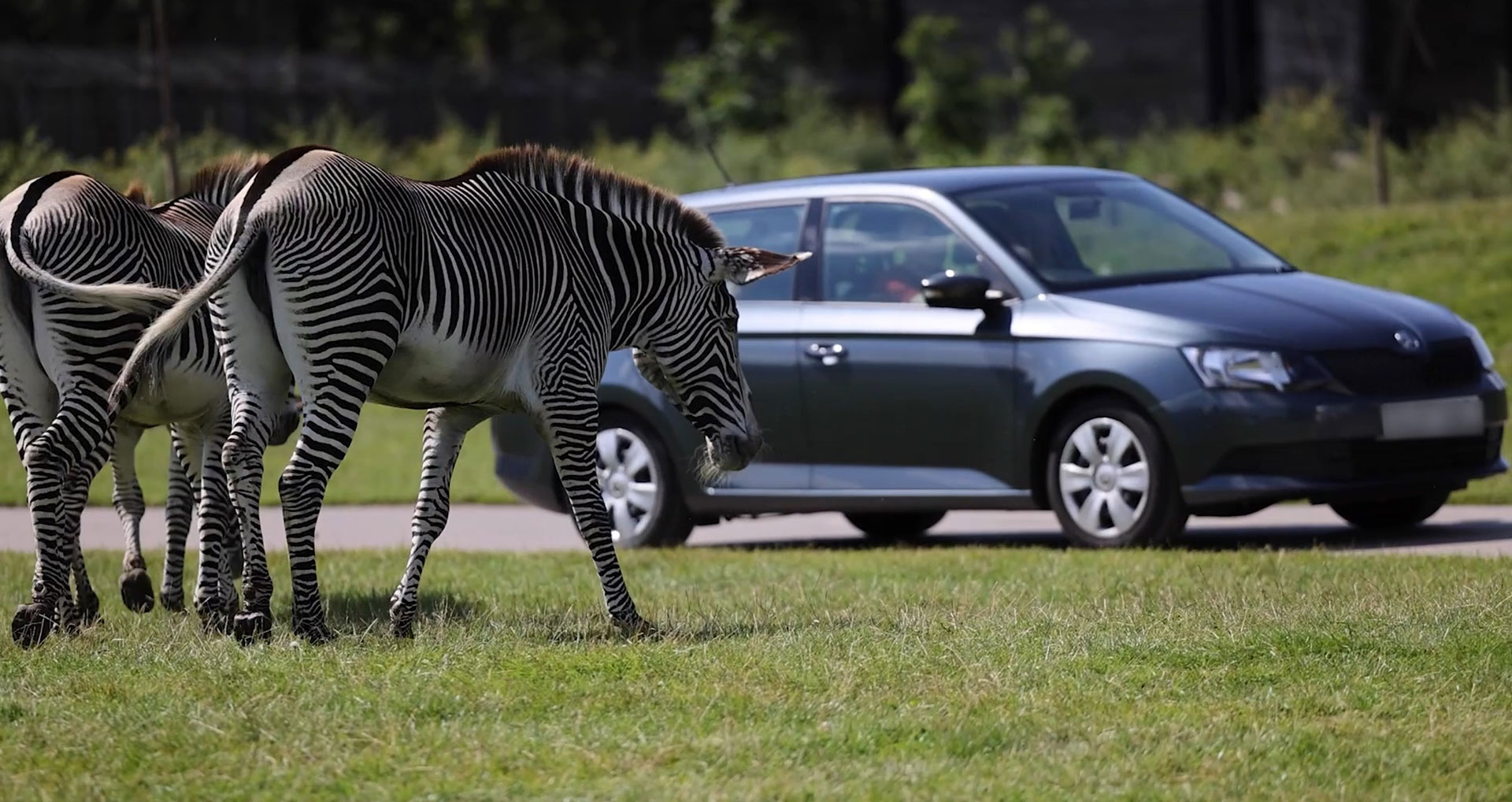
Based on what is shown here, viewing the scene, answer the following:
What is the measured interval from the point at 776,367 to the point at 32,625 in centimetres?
448

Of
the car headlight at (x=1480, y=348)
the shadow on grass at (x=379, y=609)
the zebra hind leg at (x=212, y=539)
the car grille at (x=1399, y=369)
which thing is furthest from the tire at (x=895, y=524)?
the zebra hind leg at (x=212, y=539)

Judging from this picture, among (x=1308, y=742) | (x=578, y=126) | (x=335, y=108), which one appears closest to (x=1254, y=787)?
(x=1308, y=742)

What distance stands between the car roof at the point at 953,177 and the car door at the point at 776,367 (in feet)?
0.75

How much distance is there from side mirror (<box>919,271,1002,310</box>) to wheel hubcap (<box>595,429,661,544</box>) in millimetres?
1915

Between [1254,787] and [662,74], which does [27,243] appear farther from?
[662,74]

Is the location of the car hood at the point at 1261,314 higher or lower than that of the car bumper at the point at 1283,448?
higher

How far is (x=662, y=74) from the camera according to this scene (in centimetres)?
4091

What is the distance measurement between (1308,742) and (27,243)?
16.8ft

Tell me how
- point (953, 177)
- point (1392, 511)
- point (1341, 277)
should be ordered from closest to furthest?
point (1392, 511), point (953, 177), point (1341, 277)

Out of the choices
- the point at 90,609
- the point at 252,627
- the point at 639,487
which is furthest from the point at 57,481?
the point at 639,487

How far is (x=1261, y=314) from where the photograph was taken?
1044cm

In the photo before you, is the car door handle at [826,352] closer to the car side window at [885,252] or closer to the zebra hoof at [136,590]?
the car side window at [885,252]

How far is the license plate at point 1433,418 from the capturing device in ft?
33.5

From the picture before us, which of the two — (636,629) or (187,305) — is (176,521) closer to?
(187,305)
